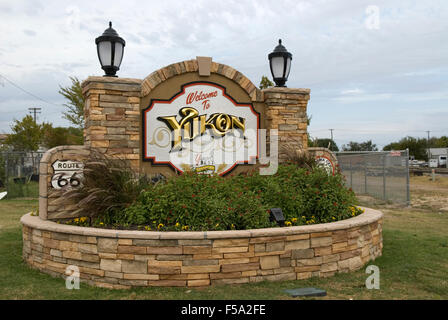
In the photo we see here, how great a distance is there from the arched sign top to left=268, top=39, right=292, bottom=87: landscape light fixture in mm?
641

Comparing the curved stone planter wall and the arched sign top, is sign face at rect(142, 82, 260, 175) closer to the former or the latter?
the arched sign top

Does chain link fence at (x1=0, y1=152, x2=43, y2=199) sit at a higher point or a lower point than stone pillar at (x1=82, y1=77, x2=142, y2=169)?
lower

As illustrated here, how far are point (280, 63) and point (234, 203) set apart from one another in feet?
13.0

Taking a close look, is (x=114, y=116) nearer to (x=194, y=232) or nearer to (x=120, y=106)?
(x=120, y=106)

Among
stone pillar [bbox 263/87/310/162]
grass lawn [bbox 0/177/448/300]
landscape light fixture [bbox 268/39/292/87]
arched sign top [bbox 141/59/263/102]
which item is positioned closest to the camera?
grass lawn [bbox 0/177/448/300]

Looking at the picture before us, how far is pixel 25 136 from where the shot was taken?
33.5 meters

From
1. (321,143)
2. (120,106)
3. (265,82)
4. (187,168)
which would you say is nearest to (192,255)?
(187,168)

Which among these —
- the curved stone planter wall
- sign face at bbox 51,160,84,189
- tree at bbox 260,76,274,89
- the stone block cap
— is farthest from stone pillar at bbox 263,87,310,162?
tree at bbox 260,76,274,89

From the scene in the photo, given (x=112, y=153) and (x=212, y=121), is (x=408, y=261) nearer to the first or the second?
(x=212, y=121)

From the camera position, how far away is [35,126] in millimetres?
34031

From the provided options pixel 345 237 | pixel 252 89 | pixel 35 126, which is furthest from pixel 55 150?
pixel 35 126

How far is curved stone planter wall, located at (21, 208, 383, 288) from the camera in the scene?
15.6ft

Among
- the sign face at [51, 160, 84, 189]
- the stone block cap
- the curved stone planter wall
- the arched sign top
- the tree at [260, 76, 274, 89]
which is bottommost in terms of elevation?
the curved stone planter wall

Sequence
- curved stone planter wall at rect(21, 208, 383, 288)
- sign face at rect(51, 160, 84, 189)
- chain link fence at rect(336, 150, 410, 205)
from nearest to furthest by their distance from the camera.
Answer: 1. curved stone planter wall at rect(21, 208, 383, 288)
2. sign face at rect(51, 160, 84, 189)
3. chain link fence at rect(336, 150, 410, 205)
